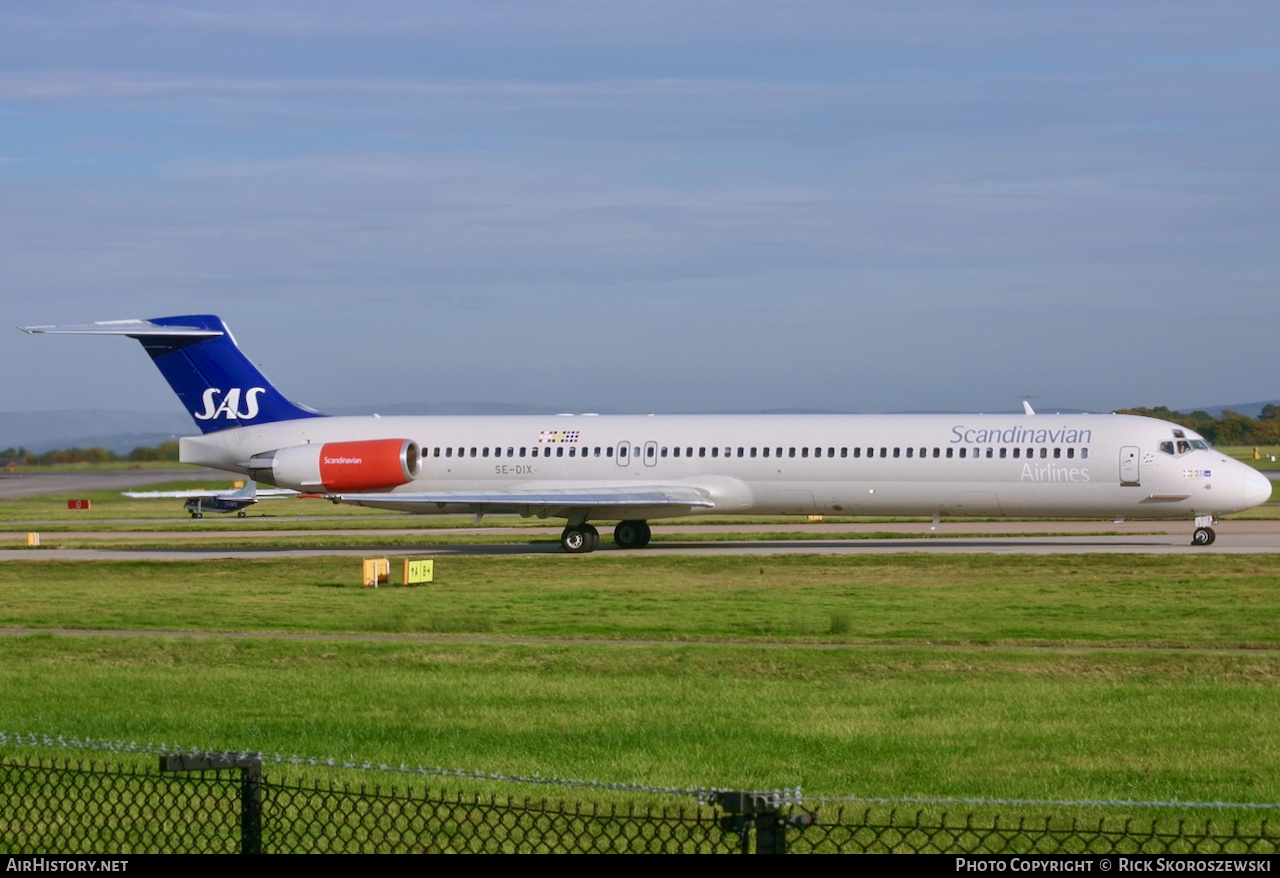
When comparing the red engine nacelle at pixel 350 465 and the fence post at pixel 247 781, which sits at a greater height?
the red engine nacelle at pixel 350 465

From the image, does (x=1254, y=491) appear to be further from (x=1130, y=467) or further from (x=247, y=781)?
(x=247, y=781)

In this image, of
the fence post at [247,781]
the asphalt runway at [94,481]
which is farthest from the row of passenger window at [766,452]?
the asphalt runway at [94,481]

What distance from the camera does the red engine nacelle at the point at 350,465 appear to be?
4166 cm

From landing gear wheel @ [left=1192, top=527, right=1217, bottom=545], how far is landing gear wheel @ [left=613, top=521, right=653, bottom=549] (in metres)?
14.1

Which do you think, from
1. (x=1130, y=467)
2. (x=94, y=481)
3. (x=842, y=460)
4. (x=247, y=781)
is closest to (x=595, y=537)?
(x=842, y=460)

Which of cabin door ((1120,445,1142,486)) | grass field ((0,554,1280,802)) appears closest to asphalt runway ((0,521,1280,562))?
cabin door ((1120,445,1142,486))

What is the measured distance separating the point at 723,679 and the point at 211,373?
98.8 ft

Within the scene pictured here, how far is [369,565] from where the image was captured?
30484mm

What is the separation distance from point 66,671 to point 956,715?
10708 mm

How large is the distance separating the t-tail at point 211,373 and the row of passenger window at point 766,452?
228 inches

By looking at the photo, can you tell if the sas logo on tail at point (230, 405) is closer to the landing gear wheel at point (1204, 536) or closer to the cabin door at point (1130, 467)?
the cabin door at point (1130, 467)

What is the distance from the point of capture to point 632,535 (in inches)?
1623
